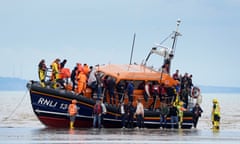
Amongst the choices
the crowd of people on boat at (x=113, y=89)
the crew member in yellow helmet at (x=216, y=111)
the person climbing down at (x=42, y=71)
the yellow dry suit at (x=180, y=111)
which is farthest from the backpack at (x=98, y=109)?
the crew member in yellow helmet at (x=216, y=111)

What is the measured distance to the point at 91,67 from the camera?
111 ft

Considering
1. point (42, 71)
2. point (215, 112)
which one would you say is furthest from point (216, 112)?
point (42, 71)

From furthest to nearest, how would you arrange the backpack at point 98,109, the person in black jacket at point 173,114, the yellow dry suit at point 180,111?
1. the yellow dry suit at point 180,111
2. the person in black jacket at point 173,114
3. the backpack at point 98,109

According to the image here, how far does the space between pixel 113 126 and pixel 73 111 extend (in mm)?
2664

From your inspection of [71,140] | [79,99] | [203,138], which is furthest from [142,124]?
[71,140]

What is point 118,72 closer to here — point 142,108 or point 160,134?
point 142,108

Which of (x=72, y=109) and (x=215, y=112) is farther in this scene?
(x=215, y=112)

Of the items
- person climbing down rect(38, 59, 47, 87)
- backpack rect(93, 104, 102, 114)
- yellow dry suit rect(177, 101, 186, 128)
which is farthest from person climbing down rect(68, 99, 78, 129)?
yellow dry suit rect(177, 101, 186, 128)

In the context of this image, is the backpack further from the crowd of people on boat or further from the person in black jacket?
the person in black jacket

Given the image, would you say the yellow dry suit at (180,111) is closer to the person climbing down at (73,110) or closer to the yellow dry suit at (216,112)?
the yellow dry suit at (216,112)

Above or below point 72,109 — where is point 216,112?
above

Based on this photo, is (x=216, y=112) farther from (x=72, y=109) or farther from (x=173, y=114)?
(x=72, y=109)

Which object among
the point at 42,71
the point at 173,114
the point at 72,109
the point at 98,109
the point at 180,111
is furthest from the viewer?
the point at 180,111

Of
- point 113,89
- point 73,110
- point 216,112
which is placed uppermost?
point 113,89
